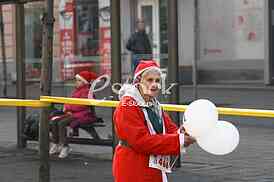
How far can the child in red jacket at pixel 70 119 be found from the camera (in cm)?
1112

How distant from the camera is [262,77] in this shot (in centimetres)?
2102

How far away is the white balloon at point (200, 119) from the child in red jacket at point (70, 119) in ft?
20.5

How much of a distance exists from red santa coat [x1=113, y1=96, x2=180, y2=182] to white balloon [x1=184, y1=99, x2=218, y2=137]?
5.8 inches

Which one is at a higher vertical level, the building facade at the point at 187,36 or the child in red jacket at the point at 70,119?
the building facade at the point at 187,36

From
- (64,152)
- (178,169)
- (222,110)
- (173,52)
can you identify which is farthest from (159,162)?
(64,152)

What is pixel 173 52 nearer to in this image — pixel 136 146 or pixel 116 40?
pixel 116 40

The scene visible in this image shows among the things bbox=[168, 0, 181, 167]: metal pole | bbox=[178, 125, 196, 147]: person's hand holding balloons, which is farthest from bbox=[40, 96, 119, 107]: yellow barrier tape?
bbox=[178, 125, 196, 147]: person's hand holding balloons

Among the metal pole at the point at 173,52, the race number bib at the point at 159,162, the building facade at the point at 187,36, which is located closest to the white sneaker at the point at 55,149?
the metal pole at the point at 173,52

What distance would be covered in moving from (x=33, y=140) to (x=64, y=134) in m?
0.99

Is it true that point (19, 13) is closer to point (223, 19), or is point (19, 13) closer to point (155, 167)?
point (155, 167)

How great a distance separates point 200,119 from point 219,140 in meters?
0.20

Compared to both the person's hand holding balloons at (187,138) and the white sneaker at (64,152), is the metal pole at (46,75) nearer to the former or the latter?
the white sneaker at (64,152)

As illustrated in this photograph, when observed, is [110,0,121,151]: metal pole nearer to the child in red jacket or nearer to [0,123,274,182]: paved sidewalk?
[0,123,274,182]: paved sidewalk

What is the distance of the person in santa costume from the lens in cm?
515
